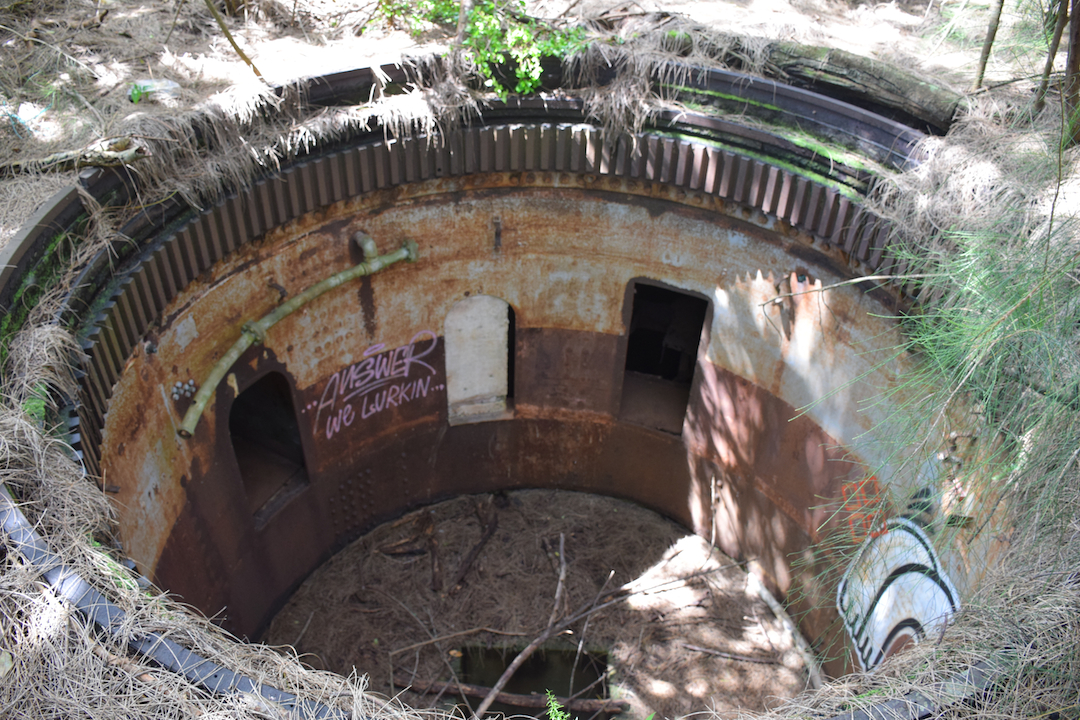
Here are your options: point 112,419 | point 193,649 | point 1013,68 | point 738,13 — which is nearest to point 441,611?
point 112,419

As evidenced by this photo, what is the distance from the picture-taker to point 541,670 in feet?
26.0

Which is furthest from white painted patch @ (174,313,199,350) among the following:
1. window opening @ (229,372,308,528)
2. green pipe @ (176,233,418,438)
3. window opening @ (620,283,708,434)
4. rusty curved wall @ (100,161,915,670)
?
window opening @ (620,283,708,434)

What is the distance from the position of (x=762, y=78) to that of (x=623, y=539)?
4891 mm

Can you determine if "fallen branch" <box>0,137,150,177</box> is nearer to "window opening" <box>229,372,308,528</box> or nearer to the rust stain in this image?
the rust stain

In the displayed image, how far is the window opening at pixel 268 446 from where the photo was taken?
8.07 metres

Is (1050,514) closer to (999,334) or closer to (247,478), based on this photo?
(999,334)

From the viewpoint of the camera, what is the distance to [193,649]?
11.9 feet

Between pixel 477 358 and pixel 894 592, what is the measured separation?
462cm

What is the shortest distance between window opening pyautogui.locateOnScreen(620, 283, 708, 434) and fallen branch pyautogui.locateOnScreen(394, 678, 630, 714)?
10.2ft

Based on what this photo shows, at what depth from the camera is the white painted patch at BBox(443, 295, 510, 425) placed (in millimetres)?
8812

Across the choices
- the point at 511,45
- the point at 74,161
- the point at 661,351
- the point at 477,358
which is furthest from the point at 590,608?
the point at 74,161

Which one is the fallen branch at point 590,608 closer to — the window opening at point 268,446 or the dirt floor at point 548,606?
the dirt floor at point 548,606

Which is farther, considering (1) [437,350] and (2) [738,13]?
(1) [437,350]

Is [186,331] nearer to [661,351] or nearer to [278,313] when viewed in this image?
[278,313]
